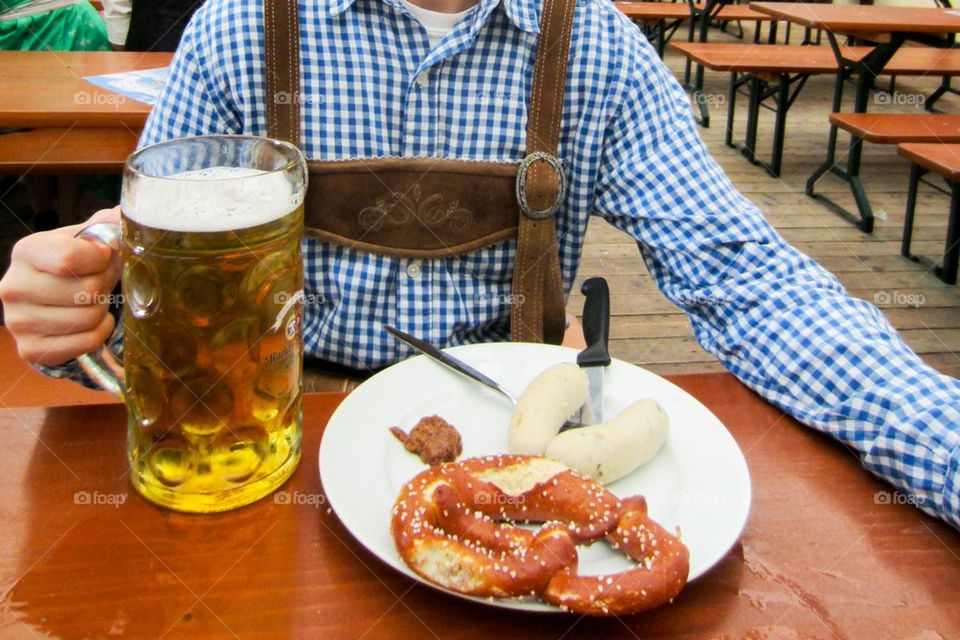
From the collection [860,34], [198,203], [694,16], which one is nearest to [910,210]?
[860,34]

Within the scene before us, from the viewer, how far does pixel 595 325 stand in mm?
1204

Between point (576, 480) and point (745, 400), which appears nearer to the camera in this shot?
point (576, 480)

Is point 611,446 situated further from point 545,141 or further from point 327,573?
point 545,141

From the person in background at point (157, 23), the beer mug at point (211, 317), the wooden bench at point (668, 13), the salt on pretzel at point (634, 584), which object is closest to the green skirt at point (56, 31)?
the person in background at point (157, 23)

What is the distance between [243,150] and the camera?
2.99ft

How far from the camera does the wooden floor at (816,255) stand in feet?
11.5

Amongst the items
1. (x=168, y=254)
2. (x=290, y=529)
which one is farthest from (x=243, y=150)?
(x=290, y=529)

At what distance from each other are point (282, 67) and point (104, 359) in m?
0.54

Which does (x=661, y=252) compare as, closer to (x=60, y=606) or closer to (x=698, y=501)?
(x=698, y=501)

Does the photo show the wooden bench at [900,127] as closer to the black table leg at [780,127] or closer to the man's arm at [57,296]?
the black table leg at [780,127]

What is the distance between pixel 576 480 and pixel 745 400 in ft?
1.33

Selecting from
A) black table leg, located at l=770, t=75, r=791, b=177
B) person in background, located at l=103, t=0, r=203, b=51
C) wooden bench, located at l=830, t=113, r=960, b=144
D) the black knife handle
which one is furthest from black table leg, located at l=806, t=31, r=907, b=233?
the black knife handle

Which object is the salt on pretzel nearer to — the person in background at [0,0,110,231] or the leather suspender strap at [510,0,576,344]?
the leather suspender strap at [510,0,576,344]

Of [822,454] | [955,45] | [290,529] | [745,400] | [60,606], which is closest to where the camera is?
[60,606]
